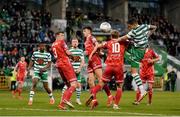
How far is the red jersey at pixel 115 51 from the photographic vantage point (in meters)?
19.2

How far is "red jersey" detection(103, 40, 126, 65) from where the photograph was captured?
19250mm

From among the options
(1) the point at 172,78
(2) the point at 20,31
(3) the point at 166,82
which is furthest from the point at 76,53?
(3) the point at 166,82

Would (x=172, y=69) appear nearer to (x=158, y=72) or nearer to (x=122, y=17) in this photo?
(x=158, y=72)

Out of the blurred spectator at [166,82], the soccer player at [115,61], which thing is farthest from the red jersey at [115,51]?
the blurred spectator at [166,82]

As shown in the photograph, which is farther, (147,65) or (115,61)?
(147,65)

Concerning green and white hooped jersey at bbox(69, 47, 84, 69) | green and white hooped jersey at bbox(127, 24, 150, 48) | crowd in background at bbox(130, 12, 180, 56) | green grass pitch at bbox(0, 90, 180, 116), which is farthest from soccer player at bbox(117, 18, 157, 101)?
crowd in background at bbox(130, 12, 180, 56)

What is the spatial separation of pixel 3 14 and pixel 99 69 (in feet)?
101

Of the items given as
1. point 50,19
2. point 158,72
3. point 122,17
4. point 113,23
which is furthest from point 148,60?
point 122,17

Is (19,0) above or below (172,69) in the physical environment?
above

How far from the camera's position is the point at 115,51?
1933 centimetres

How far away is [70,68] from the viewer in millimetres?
19266

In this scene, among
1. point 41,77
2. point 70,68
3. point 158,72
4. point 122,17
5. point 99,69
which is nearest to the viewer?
point 70,68

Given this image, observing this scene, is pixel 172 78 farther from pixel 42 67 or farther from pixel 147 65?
pixel 42 67

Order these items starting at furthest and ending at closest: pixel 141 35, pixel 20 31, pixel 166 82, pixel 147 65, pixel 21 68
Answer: pixel 166 82
pixel 20 31
pixel 21 68
pixel 147 65
pixel 141 35
